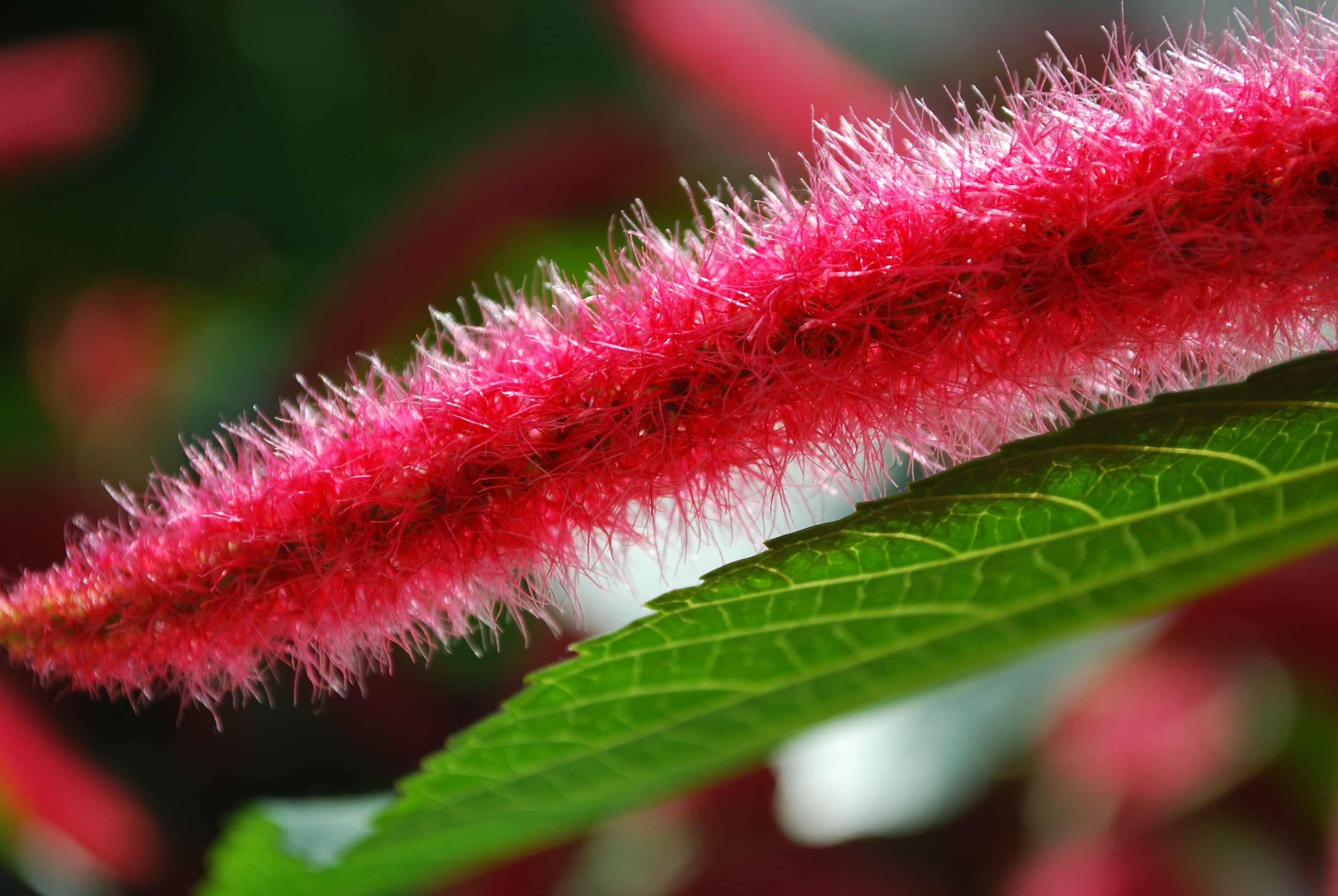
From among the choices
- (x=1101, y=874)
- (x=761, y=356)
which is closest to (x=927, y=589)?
(x=761, y=356)

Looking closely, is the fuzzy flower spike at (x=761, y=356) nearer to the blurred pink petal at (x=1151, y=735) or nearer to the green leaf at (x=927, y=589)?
the green leaf at (x=927, y=589)

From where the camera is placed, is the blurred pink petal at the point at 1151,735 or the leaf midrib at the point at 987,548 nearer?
the leaf midrib at the point at 987,548

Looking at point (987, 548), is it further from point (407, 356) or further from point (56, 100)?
point (56, 100)

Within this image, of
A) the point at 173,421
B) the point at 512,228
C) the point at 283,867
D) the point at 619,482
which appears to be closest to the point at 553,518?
the point at 619,482

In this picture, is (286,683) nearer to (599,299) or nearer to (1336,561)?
(599,299)

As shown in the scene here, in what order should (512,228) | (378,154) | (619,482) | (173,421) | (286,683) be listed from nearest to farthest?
(619,482) → (286,683) → (512,228) → (173,421) → (378,154)

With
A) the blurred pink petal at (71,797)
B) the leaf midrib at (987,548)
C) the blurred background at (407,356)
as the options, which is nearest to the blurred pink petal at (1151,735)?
the blurred background at (407,356)

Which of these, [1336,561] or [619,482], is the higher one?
[619,482]
